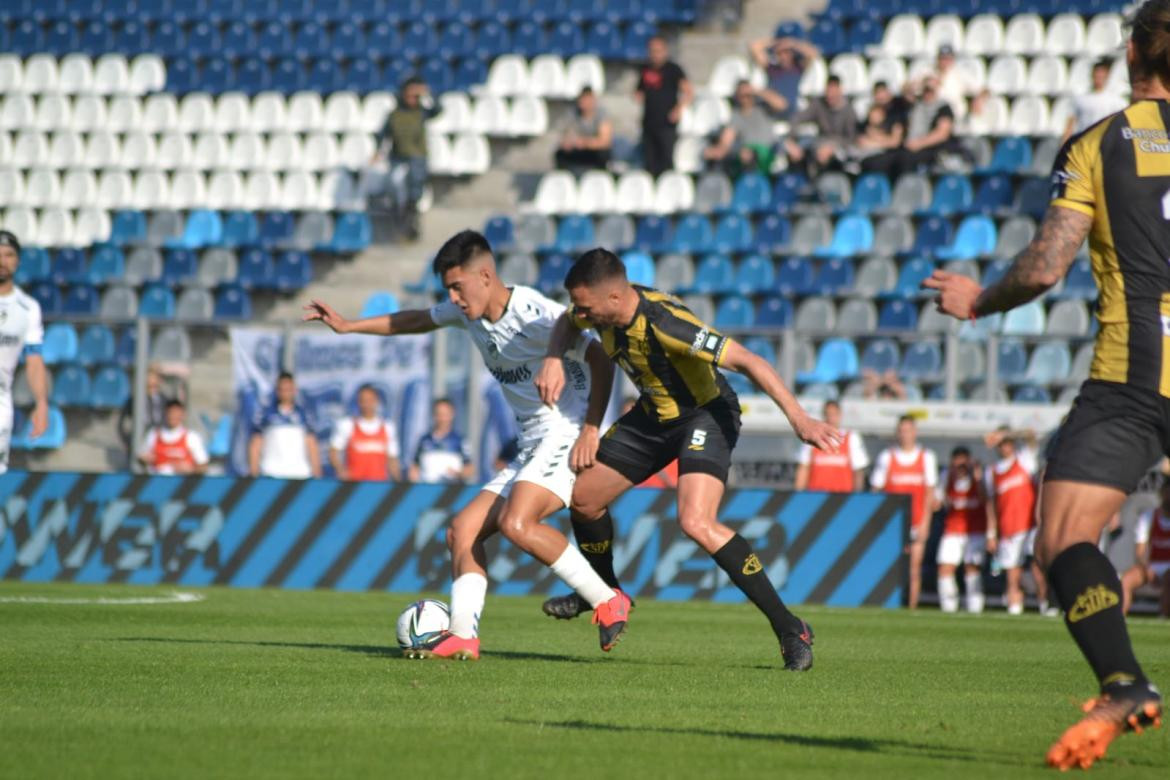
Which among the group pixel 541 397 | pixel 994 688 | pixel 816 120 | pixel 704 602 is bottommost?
pixel 704 602

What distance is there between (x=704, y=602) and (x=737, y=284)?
20.1 ft

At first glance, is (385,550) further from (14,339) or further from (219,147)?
(219,147)

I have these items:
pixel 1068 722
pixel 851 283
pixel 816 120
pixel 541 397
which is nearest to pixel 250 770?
pixel 1068 722

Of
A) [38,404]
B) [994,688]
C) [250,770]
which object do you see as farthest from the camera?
[38,404]

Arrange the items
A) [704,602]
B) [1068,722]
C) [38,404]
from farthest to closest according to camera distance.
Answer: [704,602] < [38,404] < [1068,722]

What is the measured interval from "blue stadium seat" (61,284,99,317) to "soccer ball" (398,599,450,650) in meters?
16.2

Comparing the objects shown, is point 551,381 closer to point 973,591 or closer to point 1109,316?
point 1109,316

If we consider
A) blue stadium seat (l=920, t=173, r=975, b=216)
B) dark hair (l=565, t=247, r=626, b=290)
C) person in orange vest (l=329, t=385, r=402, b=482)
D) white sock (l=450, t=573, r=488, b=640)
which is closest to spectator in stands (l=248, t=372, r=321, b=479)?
person in orange vest (l=329, t=385, r=402, b=482)

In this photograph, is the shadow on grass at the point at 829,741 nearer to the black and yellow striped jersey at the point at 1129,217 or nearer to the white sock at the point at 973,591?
the black and yellow striped jersey at the point at 1129,217

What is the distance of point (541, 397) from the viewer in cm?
857

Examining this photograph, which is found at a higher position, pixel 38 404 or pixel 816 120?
pixel 816 120

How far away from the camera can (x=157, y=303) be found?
23484 mm

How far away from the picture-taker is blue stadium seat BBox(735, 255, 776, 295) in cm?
2109

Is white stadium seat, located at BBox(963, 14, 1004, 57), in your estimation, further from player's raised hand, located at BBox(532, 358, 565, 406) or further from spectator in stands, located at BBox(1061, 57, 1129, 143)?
player's raised hand, located at BBox(532, 358, 565, 406)
